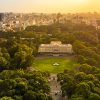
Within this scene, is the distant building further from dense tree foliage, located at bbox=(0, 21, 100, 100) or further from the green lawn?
the green lawn

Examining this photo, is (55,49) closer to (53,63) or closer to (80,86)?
(53,63)

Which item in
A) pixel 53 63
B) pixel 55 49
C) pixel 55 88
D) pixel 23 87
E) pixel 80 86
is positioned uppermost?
pixel 80 86

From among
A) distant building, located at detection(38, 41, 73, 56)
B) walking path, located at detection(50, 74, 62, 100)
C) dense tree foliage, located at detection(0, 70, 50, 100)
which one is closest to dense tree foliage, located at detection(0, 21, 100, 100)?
dense tree foliage, located at detection(0, 70, 50, 100)

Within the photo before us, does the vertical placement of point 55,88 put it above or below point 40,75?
below

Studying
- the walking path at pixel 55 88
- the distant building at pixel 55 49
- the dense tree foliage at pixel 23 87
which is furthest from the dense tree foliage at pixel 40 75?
the distant building at pixel 55 49

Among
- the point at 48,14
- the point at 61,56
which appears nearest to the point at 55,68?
the point at 61,56

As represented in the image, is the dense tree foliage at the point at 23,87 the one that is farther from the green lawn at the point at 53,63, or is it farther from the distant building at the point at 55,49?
the distant building at the point at 55,49

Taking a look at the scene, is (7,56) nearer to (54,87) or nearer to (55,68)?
(55,68)

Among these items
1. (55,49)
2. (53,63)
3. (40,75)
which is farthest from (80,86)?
(55,49)
